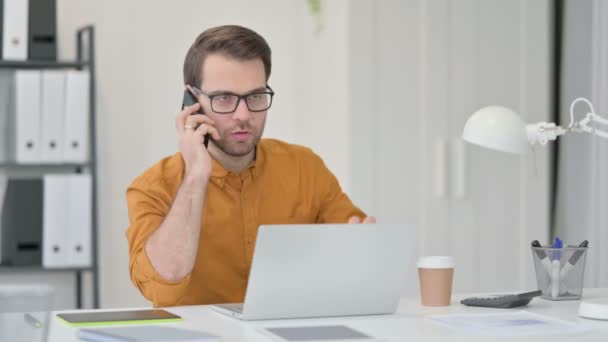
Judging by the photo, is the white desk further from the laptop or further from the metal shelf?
the metal shelf

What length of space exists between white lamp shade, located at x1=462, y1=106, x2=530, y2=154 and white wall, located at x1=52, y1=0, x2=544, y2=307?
1484mm

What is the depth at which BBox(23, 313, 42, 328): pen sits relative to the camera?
67.9 inches

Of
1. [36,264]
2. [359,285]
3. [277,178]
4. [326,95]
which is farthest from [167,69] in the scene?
[359,285]

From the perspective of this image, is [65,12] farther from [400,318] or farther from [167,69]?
[400,318]

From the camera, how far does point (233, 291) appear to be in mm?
2307

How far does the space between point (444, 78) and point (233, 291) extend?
5.28 ft

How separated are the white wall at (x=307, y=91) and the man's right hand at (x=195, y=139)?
140 centimetres

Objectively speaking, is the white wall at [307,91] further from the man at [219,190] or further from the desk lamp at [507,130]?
the desk lamp at [507,130]

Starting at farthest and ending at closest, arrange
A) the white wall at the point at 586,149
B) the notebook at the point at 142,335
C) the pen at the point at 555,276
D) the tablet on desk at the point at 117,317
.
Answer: the white wall at the point at 586,149 < the pen at the point at 555,276 < the tablet on desk at the point at 117,317 < the notebook at the point at 142,335

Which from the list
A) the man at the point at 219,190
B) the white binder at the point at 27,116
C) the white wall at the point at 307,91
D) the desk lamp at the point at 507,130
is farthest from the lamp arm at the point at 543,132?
the white binder at the point at 27,116

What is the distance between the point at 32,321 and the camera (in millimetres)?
1757

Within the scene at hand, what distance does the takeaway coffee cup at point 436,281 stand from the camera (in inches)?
78.1

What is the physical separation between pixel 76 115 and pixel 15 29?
40cm

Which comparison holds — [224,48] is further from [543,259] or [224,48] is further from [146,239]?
[543,259]
